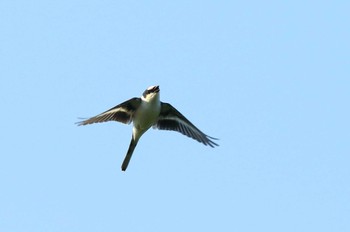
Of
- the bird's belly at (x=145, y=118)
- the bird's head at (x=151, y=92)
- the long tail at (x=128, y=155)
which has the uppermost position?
the bird's head at (x=151, y=92)

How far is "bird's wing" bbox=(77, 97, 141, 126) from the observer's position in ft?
90.7

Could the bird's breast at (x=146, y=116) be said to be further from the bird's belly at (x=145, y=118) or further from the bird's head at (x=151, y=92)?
the bird's head at (x=151, y=92)

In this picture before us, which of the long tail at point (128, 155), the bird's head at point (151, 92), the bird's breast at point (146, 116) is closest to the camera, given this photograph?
the bird's head at point (151, 92)

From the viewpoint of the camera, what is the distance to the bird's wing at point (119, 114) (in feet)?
90.7

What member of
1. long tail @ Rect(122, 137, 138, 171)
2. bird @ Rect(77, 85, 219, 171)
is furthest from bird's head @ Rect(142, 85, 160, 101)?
long tail @ Rect(122, 137, 138, 171)

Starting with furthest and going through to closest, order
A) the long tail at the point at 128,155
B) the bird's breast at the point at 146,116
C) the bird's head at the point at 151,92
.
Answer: the long tail at the point at 128,155 < the bird's breast at the point at 146,116 < the bird's head at the point at 151,92

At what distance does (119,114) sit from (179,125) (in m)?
1.42

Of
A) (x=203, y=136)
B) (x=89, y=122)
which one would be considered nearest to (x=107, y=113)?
(x=89, y=122)

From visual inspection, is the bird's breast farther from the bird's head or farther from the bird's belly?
the bird's head

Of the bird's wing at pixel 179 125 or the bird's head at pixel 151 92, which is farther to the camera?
the bird's wing at pixel 179 125

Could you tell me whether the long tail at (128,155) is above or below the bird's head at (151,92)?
below

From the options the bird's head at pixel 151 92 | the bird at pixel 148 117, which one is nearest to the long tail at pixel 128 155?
the bird at pixel 148 117

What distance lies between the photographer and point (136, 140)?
91.5ft

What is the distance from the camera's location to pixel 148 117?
27.4 metres
